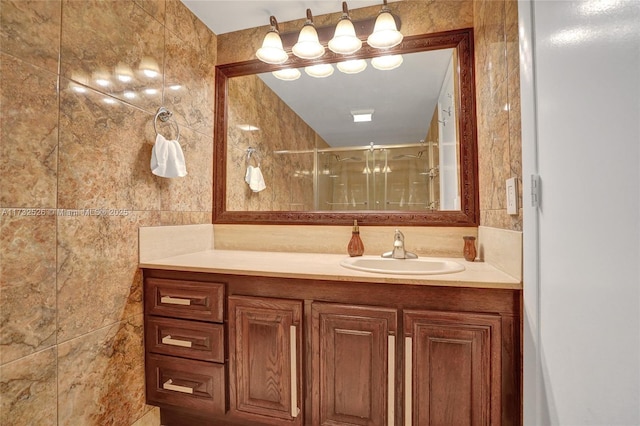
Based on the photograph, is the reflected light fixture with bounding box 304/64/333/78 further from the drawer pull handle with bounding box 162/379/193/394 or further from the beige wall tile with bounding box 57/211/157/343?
the drawer pull handle with bounding box 162/379/193/394

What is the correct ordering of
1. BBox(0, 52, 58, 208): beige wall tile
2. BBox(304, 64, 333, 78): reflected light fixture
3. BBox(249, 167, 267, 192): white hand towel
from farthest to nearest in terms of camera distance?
BBox(249, 167, 267, 192): white hand towel, BBox(304, 64, 333, 78): reflected light fixture, BBox(0, 52, 58, 208): beige wall tile

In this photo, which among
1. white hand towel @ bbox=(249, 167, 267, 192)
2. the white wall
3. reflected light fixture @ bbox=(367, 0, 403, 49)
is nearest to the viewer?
the white wall

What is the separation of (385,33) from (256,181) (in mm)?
1151

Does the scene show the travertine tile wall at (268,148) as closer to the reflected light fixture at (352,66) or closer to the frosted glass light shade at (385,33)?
the reflected light fixture at (352,66)

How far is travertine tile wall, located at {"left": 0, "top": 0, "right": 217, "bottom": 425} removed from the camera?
0.95m

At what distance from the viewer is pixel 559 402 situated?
745 millimetres

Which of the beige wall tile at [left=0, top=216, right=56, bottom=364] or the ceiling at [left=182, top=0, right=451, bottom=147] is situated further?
the ceiling at [left=182, top=0, right=451, bottom=147]

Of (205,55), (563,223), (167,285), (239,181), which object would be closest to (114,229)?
(167,285)

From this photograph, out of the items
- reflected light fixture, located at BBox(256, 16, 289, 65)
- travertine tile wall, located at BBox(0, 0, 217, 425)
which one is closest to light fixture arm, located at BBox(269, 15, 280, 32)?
reflected light fixture, located at BBox(256, 16, 289, 65)

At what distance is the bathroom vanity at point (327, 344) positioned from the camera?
3.36 ft

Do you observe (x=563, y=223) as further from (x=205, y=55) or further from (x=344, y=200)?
(x=205, y=55)

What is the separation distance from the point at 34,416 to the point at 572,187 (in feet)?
5.83

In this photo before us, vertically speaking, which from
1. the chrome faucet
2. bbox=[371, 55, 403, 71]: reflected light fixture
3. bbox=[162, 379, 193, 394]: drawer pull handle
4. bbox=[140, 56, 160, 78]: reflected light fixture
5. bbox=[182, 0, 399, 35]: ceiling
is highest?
bbox=[182, 0, 399, 35]: ceiling

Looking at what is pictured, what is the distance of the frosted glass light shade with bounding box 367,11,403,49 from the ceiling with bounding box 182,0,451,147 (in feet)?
0.44
